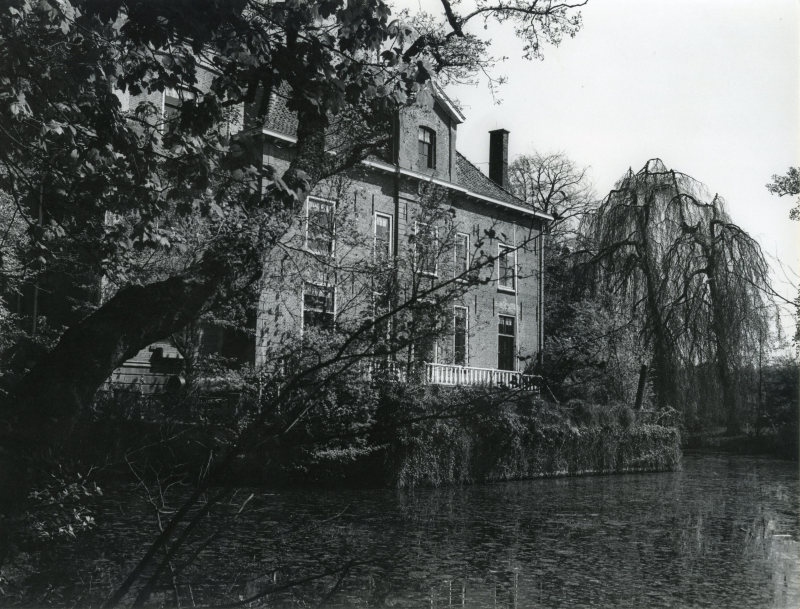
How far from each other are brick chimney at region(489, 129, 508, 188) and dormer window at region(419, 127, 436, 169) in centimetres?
480

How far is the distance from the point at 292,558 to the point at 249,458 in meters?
5.63

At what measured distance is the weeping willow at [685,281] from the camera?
23.6m

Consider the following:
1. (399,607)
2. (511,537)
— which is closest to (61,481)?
(399,607)

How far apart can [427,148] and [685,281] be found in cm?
861

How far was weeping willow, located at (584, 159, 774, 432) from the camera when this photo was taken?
23594 millimetres

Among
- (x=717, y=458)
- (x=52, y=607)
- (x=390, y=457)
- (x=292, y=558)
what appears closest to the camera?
(x=52, y=607)

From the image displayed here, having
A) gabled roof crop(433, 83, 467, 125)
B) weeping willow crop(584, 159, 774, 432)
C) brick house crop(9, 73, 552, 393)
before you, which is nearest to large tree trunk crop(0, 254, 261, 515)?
brick house crop(9, 73, 552, 393)

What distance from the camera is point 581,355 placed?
3.08 m

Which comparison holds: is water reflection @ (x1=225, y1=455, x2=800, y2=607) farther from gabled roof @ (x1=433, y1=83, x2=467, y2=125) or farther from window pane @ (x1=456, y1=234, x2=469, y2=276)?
gabled roof @ (x1=433, y1=83, x2=467, y2=125)

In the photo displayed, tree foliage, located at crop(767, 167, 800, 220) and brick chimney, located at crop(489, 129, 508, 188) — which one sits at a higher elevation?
brick chimney, located at crop(489, 129, 508, 188)

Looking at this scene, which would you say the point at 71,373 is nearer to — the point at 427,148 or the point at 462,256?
the point at 462,256

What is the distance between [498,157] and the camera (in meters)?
29.6

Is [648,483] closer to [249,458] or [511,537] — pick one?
[511,537]

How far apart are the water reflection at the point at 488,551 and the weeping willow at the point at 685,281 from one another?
26.3 feet
